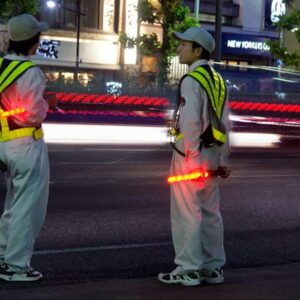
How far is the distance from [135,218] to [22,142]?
3.82m

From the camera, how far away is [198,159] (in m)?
6.67

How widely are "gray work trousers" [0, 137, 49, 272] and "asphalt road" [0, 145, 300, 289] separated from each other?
0.85 ft

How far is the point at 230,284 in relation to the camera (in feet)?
22.8

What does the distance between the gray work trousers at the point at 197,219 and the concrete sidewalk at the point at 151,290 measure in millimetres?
205

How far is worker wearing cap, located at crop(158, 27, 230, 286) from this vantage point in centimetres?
663

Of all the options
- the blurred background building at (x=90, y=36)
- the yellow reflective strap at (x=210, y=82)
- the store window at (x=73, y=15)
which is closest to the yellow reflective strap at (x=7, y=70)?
the yellow reflective strap at (x=210, y=82)

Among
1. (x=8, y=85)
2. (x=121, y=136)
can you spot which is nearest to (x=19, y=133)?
(x=8, y=85)

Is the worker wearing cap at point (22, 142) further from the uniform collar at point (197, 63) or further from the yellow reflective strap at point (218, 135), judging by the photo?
the yellow reflective strap at point (218, 135)

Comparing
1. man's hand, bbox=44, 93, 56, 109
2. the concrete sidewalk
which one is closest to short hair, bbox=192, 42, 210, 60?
man's hand, bbox=44, 93, 56, 109

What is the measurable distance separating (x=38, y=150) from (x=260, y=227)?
4143 mm

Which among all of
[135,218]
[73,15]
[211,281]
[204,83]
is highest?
[73,15]

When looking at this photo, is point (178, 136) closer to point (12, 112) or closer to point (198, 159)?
point (198, 159)

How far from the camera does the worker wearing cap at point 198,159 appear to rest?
663 cm

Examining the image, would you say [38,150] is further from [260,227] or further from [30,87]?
[260,227]
